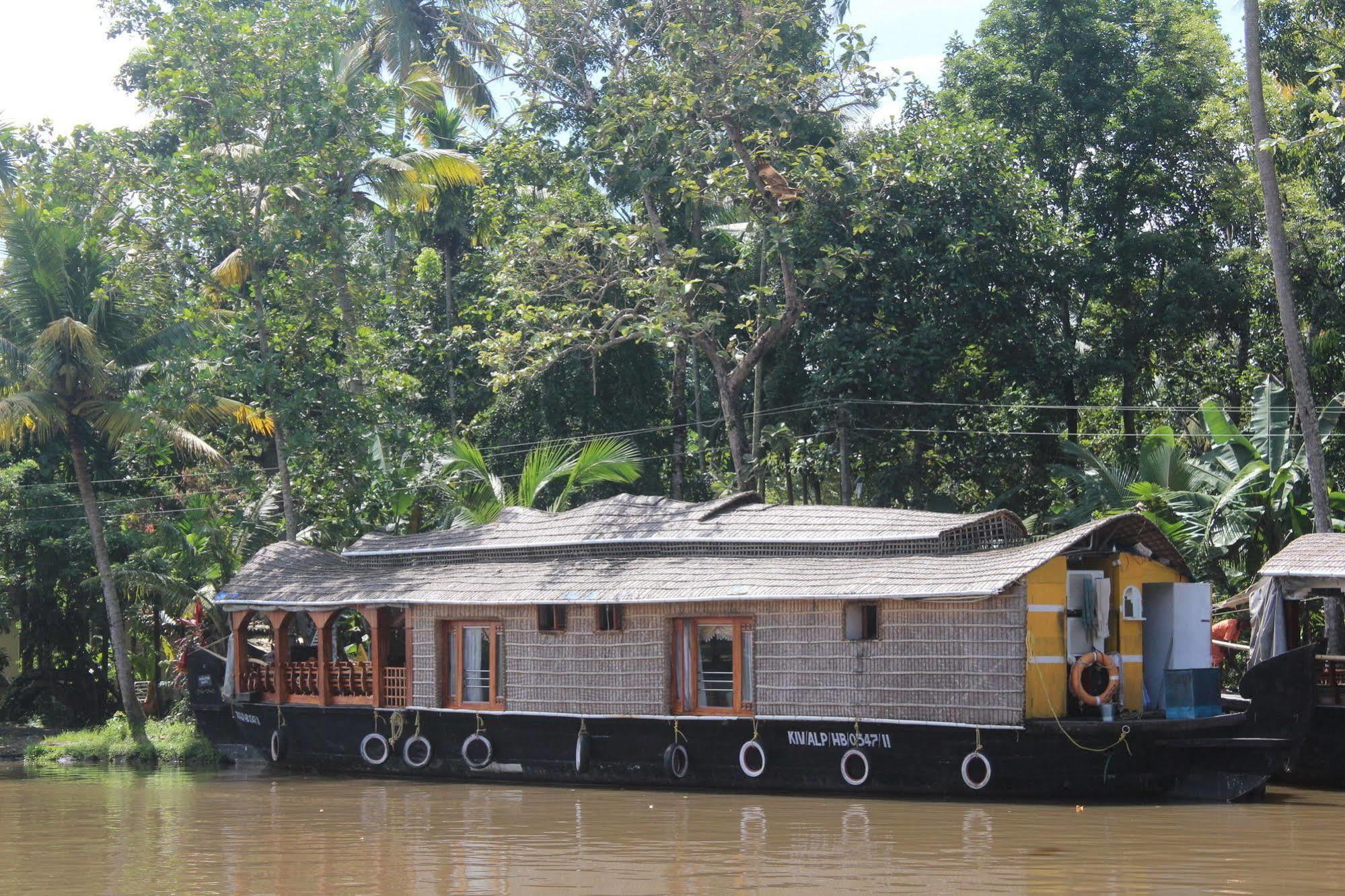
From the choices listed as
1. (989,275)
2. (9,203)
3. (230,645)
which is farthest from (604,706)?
(9,203)

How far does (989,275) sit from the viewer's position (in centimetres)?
1847

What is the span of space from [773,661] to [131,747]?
31.8 feet

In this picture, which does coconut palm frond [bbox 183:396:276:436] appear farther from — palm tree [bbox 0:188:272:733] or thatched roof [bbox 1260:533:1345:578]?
thatched roof [bbox 1260:533:1345:578]

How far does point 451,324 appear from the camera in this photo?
22344mm

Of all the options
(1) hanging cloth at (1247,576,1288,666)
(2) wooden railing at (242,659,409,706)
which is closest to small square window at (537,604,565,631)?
(2) wooden railing at (242,659,409,706)

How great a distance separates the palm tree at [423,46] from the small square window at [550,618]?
1314cm

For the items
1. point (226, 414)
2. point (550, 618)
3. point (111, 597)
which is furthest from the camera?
point (226, 414)

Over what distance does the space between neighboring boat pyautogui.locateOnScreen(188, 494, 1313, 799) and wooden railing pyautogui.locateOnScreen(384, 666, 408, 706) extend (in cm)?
3

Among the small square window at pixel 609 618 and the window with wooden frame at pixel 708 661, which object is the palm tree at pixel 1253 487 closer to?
the window with wooden frame at pixel 708 661

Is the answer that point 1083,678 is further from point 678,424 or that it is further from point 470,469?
point 678,424

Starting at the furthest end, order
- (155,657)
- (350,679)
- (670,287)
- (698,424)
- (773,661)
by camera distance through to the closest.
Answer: (698,424) < (155,657) < (670,287) < (350,679) < (773,661)

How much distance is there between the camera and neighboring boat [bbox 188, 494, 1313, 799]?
11.0m

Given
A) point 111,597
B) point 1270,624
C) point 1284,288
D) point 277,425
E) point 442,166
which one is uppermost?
point 442,166

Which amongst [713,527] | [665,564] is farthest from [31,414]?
[713,527]
